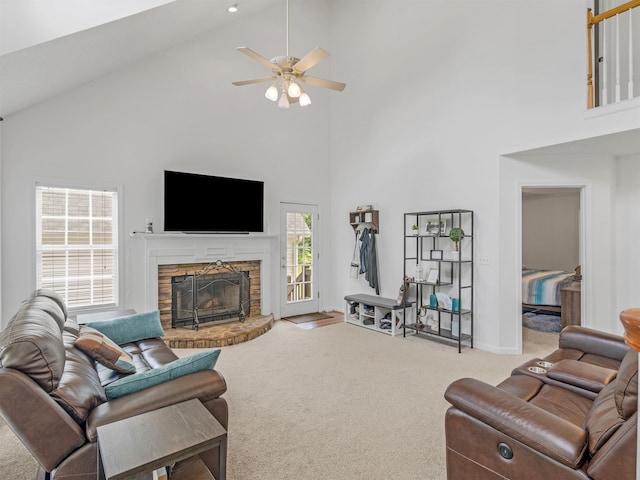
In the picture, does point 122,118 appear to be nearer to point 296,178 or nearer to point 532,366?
point 296,178

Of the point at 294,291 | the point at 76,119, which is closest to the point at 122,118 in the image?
the point at 76,119

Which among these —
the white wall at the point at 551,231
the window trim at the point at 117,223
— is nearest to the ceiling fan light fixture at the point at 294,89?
the window trim at the point at 117,223

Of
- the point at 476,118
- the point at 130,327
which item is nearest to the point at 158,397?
the point at 130,327

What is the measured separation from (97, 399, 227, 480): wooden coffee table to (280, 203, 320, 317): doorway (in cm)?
452

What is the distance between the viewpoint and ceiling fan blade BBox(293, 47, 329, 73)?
116 inches

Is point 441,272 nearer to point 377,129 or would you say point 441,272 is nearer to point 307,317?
point 307,317

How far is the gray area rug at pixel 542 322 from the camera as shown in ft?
18.2

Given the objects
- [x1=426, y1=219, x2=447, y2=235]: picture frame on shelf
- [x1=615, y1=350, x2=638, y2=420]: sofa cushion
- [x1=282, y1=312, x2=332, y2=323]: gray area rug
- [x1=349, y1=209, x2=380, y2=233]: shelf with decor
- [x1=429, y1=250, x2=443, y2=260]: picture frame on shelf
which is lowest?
[x1=282, y1=312, x2=332, y2=323]: gray area rug

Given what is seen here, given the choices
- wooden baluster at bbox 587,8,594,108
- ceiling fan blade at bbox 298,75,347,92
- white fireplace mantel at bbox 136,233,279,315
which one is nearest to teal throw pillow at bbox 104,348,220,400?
ceiling fan blade at bbox 298,75,347,92

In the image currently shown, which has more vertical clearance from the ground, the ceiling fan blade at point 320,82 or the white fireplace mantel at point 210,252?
the ceiling fan blade at point 320,82

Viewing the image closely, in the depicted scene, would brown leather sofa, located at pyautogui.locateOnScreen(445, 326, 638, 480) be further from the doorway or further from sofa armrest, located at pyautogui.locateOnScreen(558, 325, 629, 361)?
the doorway

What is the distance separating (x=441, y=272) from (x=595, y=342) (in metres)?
Result: 2.35

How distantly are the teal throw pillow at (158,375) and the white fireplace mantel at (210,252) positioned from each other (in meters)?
3.19

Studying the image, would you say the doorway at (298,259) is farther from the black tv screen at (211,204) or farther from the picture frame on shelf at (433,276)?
the picture frame on shelf at (433,276)
